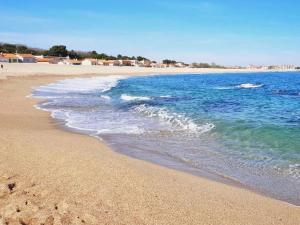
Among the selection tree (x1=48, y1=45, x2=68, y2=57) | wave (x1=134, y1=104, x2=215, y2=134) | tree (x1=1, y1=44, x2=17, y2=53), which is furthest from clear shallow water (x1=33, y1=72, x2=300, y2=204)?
tree (x1=48, y1=45, x2=68, y2=57)

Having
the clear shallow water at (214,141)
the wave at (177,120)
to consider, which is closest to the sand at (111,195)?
the clear shallow water at (214,141)

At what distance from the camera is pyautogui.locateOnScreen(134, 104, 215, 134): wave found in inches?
550

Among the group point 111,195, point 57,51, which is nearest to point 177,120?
point 111,195

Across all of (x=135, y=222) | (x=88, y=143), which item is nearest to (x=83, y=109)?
(x=88, y=143)

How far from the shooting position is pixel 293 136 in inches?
479

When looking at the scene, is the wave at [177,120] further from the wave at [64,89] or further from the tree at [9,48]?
the tree at [9,48]

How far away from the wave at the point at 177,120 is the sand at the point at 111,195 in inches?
208

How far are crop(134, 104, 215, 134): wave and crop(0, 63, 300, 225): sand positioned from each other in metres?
5.28

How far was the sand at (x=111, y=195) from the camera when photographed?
524 centimetres

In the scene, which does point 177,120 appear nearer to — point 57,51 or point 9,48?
point 9,48

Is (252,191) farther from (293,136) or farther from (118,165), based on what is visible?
(293,136)

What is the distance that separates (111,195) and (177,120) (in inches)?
411

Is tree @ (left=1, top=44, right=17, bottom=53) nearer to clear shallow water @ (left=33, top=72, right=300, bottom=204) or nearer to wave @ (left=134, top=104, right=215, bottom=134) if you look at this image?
wave @ (left=134, top=104, right=215, bottom=134)

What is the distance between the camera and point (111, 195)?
6.05 metres
